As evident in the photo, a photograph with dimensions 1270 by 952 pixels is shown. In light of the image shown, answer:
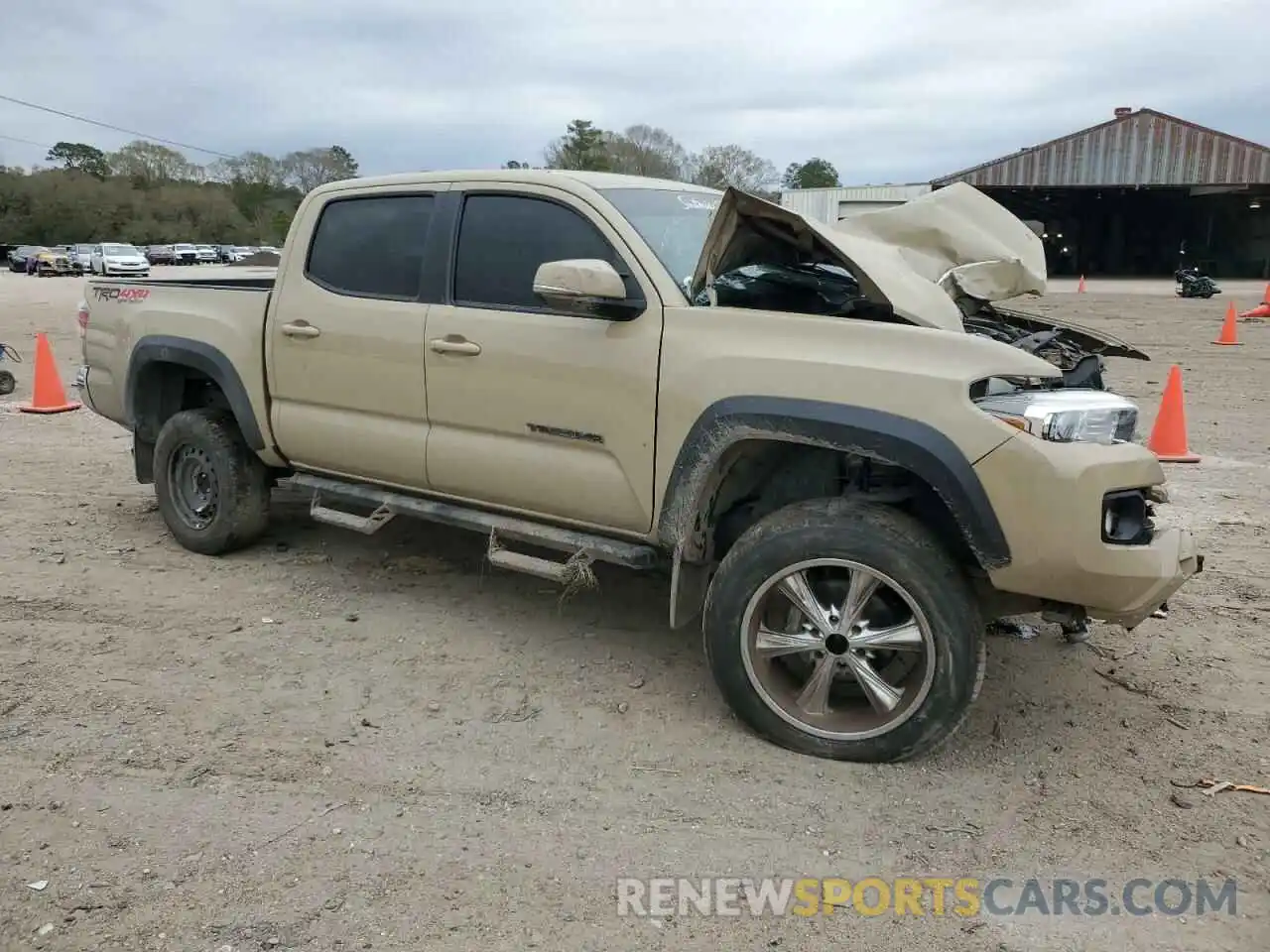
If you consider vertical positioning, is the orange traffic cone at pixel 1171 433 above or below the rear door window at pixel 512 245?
below

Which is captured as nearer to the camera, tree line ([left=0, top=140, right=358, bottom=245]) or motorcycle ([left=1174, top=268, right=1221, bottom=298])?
motorcycle ([left=1174, top=268, right=1221, bottom=298])

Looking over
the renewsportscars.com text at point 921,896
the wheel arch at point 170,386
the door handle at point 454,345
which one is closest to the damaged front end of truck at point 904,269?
the door handle at point 454,345

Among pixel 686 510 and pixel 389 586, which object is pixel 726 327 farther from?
pixel 389 586

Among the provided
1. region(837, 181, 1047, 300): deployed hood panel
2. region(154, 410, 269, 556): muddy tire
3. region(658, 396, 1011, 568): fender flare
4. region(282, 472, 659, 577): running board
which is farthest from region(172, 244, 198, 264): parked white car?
region(658, 396, 1011, 568): fender flare

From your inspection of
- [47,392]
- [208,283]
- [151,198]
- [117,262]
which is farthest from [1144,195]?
[151,198]

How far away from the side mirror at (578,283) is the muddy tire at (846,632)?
1.01m

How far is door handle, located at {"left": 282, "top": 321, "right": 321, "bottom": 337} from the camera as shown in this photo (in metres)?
4.80

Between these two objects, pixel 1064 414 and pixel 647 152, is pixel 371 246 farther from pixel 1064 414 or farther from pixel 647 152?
pixel 647 152

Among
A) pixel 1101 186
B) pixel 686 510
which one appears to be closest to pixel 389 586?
pixel 686 510

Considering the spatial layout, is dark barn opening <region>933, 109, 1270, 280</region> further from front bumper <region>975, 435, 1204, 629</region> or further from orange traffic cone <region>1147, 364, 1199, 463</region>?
front bumper <region>975, 435, 1204, 629</region>

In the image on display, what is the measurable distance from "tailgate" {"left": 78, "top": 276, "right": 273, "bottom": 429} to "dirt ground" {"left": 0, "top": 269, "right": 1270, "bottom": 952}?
1039 millimetres

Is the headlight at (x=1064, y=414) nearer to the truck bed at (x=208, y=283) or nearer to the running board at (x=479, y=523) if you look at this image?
the running board at (x=479, y=523)

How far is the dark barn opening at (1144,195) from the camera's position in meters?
43.6

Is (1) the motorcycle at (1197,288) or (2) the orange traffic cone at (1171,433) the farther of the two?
(1) the motorcycle at (1197,288)
